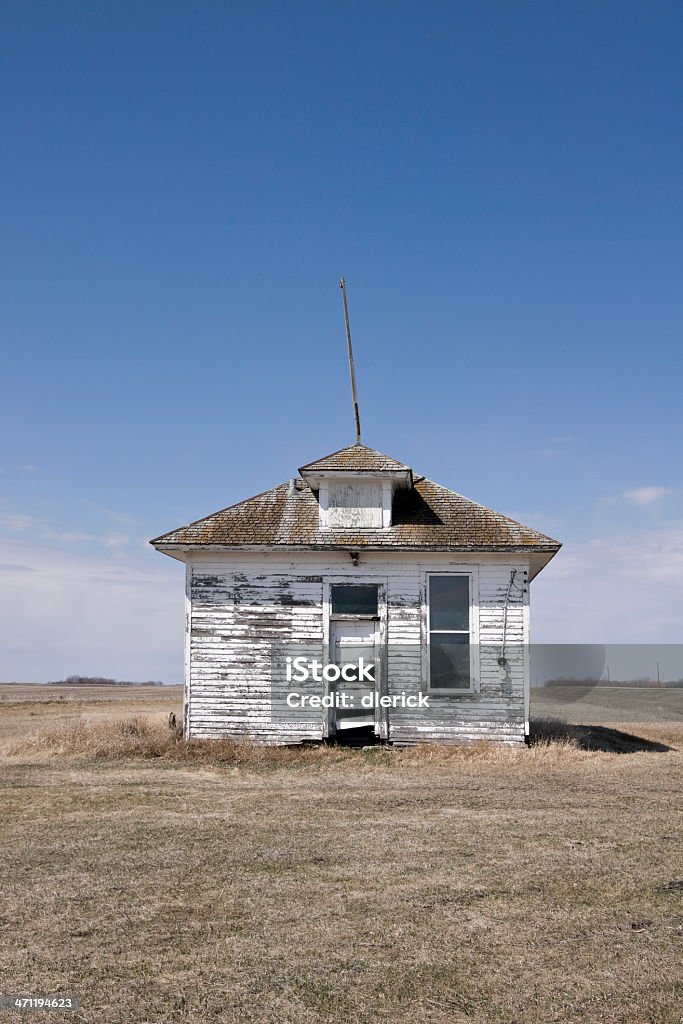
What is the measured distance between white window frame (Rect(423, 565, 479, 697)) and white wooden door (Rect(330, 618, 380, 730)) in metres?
0.99

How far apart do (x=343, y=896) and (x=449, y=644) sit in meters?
10.3

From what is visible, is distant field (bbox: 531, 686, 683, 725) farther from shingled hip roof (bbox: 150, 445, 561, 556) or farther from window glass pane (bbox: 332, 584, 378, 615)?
window glass pane (bbox: 332, 584, 378, 615)

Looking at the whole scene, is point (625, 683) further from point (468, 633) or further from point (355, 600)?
point (355, 600)

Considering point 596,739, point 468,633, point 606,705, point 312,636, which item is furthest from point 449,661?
point 606,705

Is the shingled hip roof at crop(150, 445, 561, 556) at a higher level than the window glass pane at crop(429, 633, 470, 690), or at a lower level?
higher

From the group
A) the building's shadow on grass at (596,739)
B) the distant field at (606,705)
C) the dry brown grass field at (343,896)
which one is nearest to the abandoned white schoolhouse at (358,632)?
the building's shadow on grass at (596,739)

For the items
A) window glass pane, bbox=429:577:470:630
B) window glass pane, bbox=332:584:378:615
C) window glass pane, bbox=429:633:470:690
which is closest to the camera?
window glass pane, bbox=429:633:470:690

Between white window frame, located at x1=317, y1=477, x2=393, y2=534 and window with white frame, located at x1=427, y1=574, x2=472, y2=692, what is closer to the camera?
window with white frame, located at x1=427, y1=574, x2=472, y2=692

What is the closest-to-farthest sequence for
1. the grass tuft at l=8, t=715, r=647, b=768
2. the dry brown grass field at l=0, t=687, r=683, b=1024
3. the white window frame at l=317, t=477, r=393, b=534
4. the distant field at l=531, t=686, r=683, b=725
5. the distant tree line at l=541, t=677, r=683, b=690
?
1. the dry brown grass field at l=0, t=687, r=683, b=1024
2. the grass tuft at l=8, t=715, r=647, b=768
3. the white window frame at l=317, t=477, r=393, b=534
4. the distant field at l=531, t=686, r=683, b=725
5. the distant tree line at l=541, t=677, r=683, b=690

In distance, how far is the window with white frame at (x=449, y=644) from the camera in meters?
17.2

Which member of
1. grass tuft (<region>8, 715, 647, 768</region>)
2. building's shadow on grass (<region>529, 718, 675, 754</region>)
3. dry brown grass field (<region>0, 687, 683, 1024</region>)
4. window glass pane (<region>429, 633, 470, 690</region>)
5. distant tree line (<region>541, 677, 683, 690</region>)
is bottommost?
distant tree line (<region>541, 677, 683, 690</region>)

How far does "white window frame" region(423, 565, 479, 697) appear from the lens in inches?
673

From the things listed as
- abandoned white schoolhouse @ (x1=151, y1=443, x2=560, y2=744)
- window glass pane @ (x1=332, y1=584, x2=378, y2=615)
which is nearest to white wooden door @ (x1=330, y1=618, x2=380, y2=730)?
abandoned white schoolhouse @ (x1=151, y1=443, x2=560, y2=744)

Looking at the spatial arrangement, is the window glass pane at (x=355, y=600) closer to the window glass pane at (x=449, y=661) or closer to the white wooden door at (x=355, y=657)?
the white wooden door at (x=355, y=657)
